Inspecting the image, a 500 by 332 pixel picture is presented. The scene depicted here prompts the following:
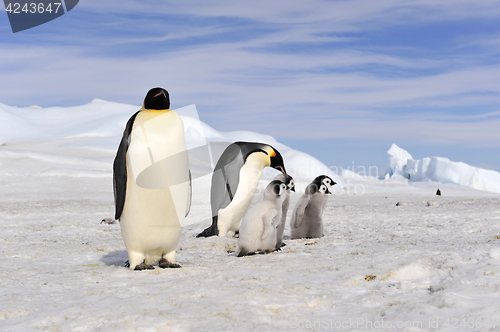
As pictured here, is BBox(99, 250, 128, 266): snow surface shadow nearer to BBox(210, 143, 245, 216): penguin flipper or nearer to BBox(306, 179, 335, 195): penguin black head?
BBox(210, 143, 245, 216): penguin flipper

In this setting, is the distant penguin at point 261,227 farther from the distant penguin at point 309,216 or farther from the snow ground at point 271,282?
the distant penguin at point 309,216

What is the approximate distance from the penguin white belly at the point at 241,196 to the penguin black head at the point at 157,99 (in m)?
2.84

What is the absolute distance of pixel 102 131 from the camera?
133 ft

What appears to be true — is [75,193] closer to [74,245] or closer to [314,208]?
[74,245]

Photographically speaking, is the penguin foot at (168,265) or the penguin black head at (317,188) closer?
the penguin foot at (168,265)

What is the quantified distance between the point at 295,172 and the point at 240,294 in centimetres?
2904

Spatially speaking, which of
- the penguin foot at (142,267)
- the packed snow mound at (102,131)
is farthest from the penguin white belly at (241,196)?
the packed snow mound at (102,131)

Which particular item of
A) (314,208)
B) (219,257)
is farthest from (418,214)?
(219,257)

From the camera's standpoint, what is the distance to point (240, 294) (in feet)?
10.0

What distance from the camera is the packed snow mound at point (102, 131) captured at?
110 ft

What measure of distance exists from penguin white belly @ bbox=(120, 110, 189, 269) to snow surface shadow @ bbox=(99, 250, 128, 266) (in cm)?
55

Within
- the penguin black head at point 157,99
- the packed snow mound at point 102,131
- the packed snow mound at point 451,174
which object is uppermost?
the penguin black head at point 157,99

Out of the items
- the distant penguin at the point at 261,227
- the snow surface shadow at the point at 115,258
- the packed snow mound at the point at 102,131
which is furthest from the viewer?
the packed snow mound at the point at 102,131

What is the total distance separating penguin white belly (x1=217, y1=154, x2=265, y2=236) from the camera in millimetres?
6930
